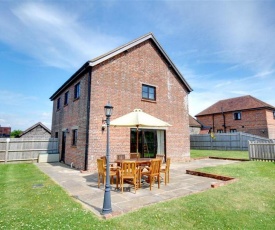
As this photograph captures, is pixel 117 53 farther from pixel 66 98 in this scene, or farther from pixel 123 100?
pixel 66 98

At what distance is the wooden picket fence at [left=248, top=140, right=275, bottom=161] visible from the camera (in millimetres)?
13048

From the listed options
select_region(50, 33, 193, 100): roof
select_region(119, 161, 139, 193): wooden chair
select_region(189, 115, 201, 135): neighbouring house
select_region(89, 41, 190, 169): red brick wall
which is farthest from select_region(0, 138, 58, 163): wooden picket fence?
select_region(189, 115, 201, 135): neighbouring house

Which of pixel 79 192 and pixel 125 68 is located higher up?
pixel 125 68

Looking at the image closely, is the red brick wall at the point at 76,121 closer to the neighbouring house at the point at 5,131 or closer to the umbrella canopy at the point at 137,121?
the umbrella canopy at the point at 137,121

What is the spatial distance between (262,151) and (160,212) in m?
12.2

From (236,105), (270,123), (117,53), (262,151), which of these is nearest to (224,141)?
(270,123)

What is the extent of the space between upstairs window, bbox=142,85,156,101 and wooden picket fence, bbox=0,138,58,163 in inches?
363

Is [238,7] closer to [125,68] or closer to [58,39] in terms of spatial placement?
[125,68]

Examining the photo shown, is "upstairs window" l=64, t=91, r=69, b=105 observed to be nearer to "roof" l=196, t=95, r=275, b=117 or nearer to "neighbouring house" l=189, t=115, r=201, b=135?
"neighbouring house" l=189, t=115, r=201, b=135

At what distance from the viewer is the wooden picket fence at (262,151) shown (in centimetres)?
1305

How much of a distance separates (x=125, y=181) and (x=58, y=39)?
8.14 meters

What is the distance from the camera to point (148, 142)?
13148 millimetres

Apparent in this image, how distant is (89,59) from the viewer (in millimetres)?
10898

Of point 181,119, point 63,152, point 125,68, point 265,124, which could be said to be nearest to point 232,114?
point 265,124
